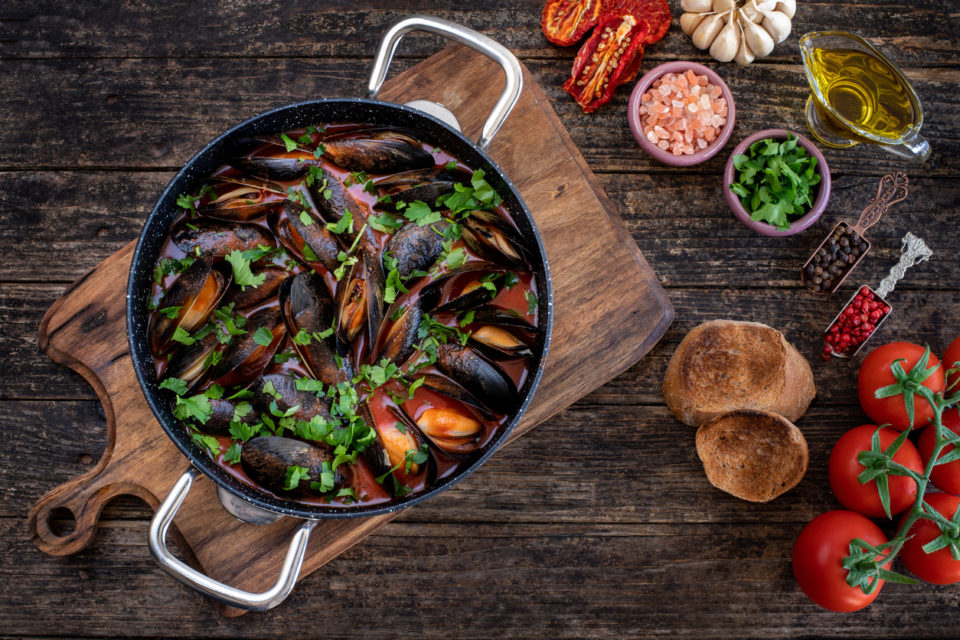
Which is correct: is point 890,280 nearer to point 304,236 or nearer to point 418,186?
point 418,186

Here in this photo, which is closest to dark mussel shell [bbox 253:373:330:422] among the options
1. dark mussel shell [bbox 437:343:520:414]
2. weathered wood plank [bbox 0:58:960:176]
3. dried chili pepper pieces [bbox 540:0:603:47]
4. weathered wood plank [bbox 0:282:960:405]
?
dark mussel shell [bbox 437:343:520:414]

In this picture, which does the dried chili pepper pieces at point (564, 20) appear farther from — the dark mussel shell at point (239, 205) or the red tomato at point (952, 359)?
the red tomato at point (952, 359)

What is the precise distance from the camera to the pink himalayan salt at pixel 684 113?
7.05ft

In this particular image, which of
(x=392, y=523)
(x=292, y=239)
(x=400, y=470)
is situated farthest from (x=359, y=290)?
(x=392, y=523)

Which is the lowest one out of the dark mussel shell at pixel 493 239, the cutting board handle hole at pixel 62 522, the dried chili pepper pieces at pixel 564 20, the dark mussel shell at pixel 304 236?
the cutting board handle hole at pixel 62 522

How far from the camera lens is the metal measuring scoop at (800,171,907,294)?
7.13 feet

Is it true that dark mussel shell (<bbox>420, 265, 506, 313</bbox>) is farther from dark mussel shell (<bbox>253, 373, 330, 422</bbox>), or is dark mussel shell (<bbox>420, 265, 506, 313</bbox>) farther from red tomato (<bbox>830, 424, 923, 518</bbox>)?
red tomato (<bbox>830, 424, 923, 518</bbox>)

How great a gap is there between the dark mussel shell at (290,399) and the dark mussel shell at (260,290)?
24 cm

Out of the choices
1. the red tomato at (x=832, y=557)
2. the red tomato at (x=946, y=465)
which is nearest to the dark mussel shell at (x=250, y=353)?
the red tomato at (x=832, y=557)

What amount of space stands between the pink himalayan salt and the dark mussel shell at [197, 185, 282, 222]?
131cm

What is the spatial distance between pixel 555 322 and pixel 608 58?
972 millimetres

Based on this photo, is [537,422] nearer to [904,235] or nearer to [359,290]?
[359,290]

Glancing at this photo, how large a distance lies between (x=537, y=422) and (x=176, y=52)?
1.90m

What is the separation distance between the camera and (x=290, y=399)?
1856mm
